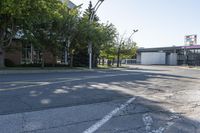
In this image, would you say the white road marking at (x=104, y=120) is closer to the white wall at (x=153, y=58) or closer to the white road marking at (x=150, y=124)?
the white road marking at (x=150, y=124)

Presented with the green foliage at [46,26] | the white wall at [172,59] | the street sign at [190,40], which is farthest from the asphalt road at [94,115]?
the white wall at [172,59]

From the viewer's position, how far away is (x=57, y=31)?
101 ft

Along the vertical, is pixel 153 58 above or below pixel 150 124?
above

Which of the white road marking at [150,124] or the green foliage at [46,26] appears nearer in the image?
the white road marking at [150,124]

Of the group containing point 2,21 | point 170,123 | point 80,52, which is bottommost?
point 170,123

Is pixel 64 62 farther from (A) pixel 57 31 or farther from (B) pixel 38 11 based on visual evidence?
(B) pixel 38 11

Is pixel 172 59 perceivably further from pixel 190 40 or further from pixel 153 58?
pixel 190 40

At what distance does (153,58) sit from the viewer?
9812 centimetres

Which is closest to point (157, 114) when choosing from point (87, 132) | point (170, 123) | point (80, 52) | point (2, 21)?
point (170, 123)

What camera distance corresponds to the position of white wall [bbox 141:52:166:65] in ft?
317

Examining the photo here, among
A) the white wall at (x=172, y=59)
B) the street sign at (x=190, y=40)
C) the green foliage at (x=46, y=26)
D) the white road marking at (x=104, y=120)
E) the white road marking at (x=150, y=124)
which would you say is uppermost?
the street sign at (x=190, y=40)

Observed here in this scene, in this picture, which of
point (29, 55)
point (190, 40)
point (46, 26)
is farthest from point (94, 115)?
point (190, 40)

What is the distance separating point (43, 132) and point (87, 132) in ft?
2.73

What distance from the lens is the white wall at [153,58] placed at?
317 feet
